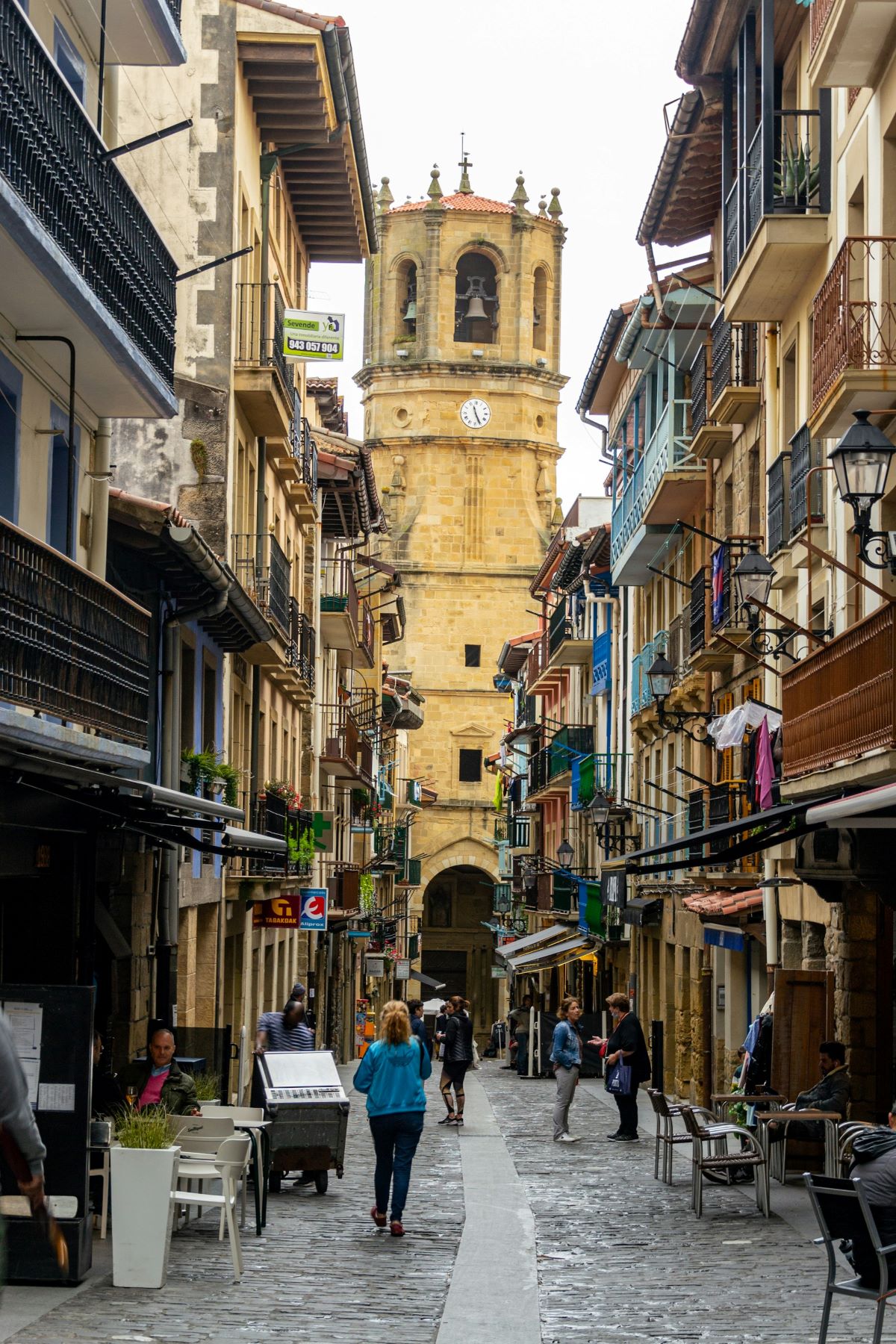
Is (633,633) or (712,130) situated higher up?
(712,130)

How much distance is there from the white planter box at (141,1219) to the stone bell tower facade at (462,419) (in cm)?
6745

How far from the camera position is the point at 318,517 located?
39094mm

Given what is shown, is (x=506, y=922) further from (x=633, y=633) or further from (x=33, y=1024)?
(x=33, y=1024)

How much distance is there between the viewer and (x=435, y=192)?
7994cm

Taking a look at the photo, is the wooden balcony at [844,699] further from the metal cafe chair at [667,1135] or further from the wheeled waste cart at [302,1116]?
the wheeled waste cart at [302,1116]

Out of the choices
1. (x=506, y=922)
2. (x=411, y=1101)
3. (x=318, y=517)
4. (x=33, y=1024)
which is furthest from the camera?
(x=506, y=922)

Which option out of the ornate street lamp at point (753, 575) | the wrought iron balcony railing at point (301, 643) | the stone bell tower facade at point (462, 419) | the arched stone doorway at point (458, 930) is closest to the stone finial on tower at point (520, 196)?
the stone bell tower facade at point (462, 419)

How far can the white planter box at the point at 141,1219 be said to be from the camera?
10.7m

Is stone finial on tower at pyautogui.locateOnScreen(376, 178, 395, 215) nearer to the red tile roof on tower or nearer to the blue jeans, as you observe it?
the red tile roof on tower

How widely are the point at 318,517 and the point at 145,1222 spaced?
29.0 meters

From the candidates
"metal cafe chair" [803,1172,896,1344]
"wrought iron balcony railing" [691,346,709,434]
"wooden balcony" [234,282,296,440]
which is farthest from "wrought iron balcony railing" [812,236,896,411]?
"wrought iron balcony railing" [691,346,709,434]

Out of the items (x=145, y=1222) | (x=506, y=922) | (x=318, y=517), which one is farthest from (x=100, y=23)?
(x=506, y=922)

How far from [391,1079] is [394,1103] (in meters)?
0.17

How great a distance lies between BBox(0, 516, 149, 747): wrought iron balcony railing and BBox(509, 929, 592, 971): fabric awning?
29872 millimetres
